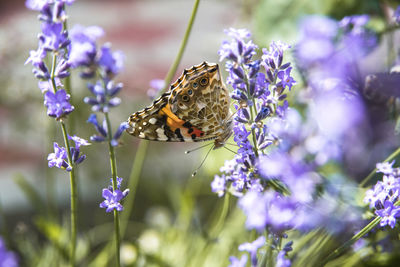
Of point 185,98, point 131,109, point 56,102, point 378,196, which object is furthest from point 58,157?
point 131,109

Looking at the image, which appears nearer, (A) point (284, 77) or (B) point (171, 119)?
(A) point (284, 77)

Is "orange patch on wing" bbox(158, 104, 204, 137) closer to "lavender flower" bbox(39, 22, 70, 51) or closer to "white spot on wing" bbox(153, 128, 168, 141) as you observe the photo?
"white spot on wing" bbox(153, 128, 168, 141)

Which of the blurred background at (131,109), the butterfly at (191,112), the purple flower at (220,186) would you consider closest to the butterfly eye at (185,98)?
the butterfly at (191,112)

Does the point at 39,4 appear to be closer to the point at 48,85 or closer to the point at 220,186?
the point at 48,85

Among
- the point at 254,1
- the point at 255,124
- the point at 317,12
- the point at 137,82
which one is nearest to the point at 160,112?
the point at 255,124

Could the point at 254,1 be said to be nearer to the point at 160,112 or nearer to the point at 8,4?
the point at 160,112

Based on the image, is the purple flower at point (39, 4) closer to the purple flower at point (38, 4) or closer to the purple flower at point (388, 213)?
the purple flower at point (38, 4)

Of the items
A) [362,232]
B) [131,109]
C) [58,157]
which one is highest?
[131,109]
